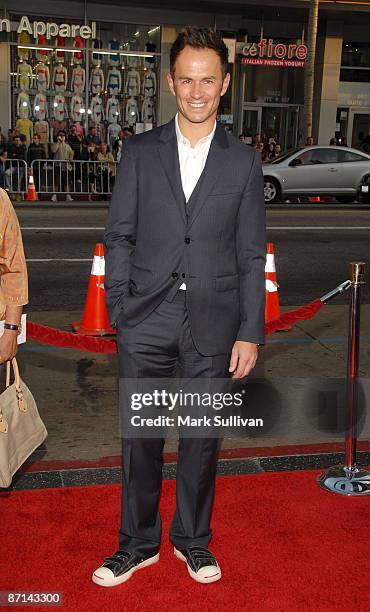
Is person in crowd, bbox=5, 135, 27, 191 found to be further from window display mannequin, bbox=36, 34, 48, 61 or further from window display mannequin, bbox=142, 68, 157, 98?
window display mannequin, bbox=142, 68, 157, 98

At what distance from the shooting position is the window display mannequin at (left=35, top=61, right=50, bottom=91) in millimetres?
25406

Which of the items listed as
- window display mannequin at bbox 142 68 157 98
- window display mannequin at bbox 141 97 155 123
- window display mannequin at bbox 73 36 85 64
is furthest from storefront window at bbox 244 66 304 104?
window display mannequin at bbox 73 36 85 64

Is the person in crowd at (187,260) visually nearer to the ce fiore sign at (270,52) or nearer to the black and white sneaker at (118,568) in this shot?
the black and white sneaker at (118,568)

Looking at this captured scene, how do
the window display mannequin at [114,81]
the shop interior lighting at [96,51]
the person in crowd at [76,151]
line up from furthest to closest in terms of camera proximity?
the window display mannequin at [114,81] < the shop interior lighting at [96,51] < the person in crowd at [76,151]

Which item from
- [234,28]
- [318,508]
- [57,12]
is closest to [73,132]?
[57,12]

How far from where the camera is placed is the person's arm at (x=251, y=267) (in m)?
3.20

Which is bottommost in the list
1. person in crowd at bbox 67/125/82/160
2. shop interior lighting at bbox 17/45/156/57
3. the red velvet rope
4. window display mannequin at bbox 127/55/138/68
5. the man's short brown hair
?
the red velvet rope

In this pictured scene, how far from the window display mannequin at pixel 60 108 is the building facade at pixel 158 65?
1.3 inches

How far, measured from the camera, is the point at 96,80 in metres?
26.1

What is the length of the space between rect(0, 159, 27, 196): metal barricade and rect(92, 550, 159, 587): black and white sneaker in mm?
18021

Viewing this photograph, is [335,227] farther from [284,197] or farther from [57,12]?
[57,12]

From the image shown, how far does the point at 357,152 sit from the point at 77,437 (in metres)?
17.0

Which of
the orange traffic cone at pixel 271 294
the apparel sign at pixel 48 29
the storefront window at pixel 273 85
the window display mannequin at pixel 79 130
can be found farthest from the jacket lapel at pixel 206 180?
the storefront window at pixel 273 85

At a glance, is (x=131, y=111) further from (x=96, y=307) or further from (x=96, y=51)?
(x=96, y=307)
